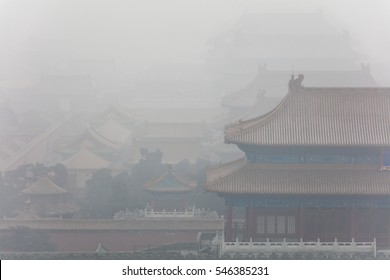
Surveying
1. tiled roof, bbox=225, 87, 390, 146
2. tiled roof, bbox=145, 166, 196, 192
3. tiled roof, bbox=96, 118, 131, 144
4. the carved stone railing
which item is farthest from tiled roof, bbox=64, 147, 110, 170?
the carved stone railing

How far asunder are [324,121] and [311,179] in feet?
4.28

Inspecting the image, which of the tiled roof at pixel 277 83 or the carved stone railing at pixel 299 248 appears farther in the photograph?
the tiled roof at pixel 277 83

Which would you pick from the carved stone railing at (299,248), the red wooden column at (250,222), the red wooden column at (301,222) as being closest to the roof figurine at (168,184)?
the red wooden column at (250,222)

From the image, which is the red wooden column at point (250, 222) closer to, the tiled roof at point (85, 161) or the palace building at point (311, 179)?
the palace building at point (311, 179)

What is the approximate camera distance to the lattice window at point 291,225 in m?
17.8

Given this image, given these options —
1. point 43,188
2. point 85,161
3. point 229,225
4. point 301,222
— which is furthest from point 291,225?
point 85,161

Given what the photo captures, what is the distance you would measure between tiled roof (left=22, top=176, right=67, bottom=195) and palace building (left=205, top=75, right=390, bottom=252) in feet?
19.2

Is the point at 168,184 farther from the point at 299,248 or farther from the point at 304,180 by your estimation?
the point at 299,248

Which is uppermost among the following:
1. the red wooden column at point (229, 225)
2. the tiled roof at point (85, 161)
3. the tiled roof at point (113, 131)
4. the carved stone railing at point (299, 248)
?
the tiled roof at point (113, 131)

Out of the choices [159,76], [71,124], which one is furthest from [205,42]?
[71,124]

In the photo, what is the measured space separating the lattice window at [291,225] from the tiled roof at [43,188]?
6801 mm

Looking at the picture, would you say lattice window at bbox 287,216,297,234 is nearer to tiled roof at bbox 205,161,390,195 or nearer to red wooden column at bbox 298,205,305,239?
red wooden column at bbox 298,205,305,239

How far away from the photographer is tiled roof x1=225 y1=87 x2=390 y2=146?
17.7 metres
